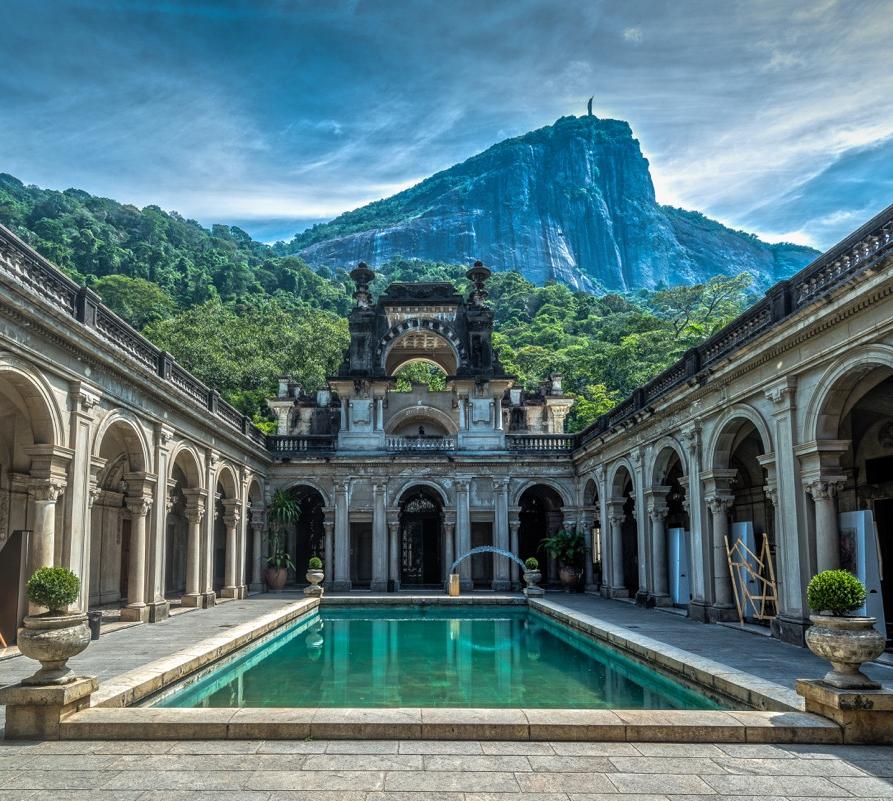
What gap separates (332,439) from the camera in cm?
2795

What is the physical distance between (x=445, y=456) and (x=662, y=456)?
9.45 meters

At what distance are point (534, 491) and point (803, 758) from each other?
24310 millimetres

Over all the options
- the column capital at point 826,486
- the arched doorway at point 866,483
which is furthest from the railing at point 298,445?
the column capital at point 826,486

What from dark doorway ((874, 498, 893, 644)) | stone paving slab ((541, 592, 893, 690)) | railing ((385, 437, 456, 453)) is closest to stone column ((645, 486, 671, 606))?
stone paving slab ((541, 592, 893, 690))

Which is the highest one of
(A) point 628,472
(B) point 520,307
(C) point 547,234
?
(C) point 547,234

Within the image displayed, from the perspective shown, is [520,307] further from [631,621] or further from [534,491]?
[631,621]

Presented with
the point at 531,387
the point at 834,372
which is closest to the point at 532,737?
the point at 834,372

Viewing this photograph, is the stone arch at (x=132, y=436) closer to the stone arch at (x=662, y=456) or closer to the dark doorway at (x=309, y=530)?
the stone arch at (x=662, y=456)

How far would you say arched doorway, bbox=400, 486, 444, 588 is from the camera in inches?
1166

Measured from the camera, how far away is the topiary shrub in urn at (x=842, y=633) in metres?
6.68

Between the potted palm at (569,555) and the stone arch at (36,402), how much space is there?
17045mm

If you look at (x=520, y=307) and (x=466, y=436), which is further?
(x=520, y=307)

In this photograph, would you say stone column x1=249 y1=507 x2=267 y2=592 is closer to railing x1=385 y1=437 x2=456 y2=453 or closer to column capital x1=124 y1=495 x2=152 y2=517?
railing x1=385 y1=437 x2=456 y2=453

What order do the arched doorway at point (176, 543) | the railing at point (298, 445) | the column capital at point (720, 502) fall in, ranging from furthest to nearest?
the railing at point (298, 445), the arched doorway at point (176, 543), the column capital at point (720, 502)
